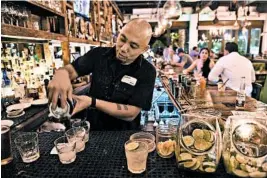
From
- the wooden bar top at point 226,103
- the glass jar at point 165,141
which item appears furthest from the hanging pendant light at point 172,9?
the glass jar at point 165,141

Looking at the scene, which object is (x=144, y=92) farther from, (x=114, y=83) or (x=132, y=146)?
(x=132, y=146)

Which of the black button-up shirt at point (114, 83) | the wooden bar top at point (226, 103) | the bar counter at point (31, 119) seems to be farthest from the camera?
the wooden bar top at point (226, 103)

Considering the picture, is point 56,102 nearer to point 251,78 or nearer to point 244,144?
point 244,144

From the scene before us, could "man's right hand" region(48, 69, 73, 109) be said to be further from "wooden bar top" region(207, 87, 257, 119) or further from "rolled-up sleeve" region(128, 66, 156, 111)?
"wooden bar top" region(207, 87, 257, 119)

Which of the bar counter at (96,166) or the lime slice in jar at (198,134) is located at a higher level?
the lime slice in jar at (198,134)

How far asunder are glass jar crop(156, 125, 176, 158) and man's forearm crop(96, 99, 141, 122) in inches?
20.4

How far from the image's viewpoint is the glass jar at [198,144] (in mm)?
796

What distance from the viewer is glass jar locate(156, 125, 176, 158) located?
0.93 meters

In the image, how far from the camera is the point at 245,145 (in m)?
0.78

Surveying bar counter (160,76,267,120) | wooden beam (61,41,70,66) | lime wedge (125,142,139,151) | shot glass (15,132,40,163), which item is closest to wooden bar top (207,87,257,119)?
bar counter (160,76,267,120)

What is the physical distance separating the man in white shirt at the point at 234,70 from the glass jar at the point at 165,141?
2918 mm

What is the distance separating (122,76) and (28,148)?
0.92 m

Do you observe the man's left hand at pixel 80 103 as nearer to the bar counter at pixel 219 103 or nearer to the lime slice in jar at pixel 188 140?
the lime slice in jar at pixel 188 140

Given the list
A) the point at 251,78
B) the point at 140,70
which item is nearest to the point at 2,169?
the point at 140,70
